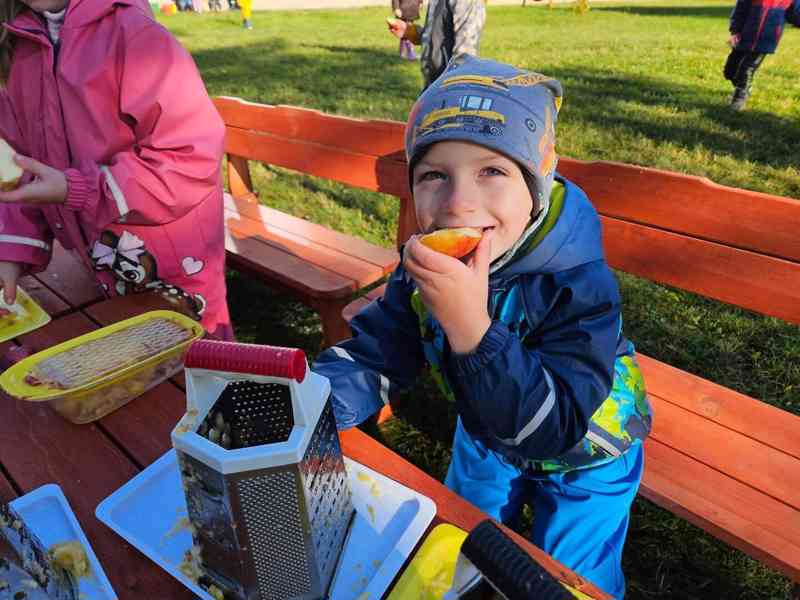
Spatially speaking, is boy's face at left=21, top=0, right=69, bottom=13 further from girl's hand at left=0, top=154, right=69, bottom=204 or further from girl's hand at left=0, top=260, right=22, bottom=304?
girl's hand at left=0, top=260, right=22, bottom=304

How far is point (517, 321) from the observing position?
4.33 feet

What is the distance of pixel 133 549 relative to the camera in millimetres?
1033

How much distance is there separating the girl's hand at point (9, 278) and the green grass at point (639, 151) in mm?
1626

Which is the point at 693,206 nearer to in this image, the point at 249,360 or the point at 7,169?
the point at 249,360

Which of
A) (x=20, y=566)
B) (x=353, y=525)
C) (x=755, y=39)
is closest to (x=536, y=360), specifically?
(x=353, y=525)

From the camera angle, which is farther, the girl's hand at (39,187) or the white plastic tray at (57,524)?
the girl's hand at (39,187)

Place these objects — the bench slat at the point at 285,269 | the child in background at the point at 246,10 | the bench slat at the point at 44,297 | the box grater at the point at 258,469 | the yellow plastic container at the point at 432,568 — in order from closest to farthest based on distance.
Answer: the box grater at the point at 258,469 → the yellow plastic container at the point at 432,568 → the bench slat at the point at 44,297 → the bench slat at the point at 285,269 → the child in background at the point at 246,10

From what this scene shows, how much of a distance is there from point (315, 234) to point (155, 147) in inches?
59.0

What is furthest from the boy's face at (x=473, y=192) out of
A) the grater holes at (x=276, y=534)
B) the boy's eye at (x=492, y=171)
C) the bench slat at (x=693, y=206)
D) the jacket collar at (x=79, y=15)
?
the jacket collar at (x=79, y=15)

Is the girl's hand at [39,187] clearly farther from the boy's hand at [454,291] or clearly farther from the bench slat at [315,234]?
the bench slat at [315,234]

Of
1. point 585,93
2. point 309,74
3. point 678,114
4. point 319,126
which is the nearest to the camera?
point 319,126

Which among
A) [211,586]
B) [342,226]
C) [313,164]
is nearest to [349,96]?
[342,226]

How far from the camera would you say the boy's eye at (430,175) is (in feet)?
4.00

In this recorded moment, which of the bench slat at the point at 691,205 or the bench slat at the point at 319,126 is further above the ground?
the bench slat at the point at 691,205
